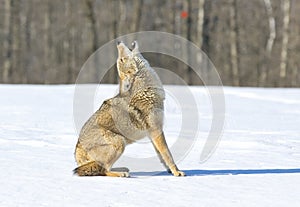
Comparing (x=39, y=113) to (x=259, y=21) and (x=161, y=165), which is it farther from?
(x=259, y=21)

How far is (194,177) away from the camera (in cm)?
546

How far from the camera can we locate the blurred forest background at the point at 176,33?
31.3 metres

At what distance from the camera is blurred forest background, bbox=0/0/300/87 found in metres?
31.3

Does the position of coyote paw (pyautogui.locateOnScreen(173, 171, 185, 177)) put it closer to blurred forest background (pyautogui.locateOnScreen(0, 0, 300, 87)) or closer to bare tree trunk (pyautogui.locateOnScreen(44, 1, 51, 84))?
blurred forest background (pyautogui.locateOnScreen(0, 0, 300, 87))

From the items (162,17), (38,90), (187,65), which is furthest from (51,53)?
(38,90)

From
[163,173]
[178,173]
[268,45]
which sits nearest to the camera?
[178,173]

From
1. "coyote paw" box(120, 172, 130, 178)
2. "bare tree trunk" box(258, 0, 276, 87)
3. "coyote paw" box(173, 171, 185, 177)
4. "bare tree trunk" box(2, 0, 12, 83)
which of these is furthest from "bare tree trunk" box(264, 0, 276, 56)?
"coyote paw" box(120, 172, 130, 178)

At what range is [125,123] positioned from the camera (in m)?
5.38

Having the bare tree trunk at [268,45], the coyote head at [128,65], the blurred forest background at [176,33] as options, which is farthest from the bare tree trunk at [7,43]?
the coyote head at [128,65]

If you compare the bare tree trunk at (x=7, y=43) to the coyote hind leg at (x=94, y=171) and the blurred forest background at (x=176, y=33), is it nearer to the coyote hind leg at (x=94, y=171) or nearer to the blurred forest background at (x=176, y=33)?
the blurred forest background at (x=176, y=33)

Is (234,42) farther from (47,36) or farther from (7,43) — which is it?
(47,36)

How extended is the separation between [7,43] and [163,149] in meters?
31.5

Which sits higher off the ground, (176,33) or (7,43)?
(176,33)

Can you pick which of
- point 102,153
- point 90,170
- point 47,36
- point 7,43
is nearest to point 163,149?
point 102,153
